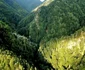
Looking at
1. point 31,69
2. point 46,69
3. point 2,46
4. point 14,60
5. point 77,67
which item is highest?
point 2,46

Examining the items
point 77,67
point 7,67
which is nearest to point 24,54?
point 7,67

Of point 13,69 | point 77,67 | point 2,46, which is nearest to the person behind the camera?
point 13,69

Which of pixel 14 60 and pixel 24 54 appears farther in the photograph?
pixel 24 54

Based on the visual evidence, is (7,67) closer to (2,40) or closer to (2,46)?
(2,46)

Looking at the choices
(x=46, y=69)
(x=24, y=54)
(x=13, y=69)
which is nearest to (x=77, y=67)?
(x=46, y=69)

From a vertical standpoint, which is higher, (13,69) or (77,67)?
(13,69)

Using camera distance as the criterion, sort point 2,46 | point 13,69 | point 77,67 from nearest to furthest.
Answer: point 13,69
point 2,46
point 77,67

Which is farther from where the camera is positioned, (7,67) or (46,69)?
(46,69)

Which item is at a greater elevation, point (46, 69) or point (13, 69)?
point (13, 69)

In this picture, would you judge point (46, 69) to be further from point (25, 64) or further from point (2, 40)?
point (2, 40)
